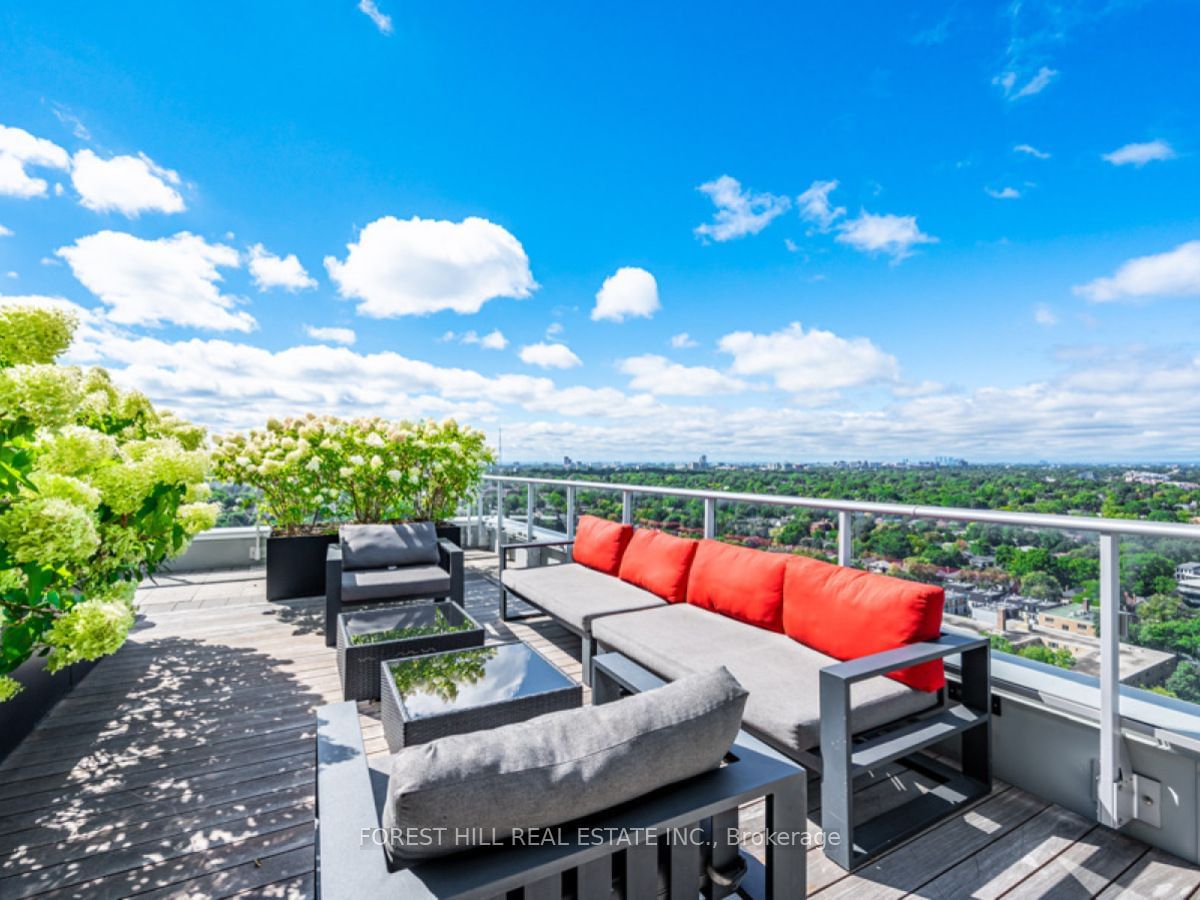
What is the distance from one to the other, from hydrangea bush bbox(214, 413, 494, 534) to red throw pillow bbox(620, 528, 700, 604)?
2978 millimetres

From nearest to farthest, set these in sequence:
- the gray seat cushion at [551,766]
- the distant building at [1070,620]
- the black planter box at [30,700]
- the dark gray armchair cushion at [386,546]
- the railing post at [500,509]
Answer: the gray seat cushion at [551,766]
the distant building at [1070,620]
the black planter box at [30,700]
the dark gray armchair cushion at [386,546]
the railing post at [500,509]

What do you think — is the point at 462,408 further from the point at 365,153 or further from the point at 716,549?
the point at 716,549

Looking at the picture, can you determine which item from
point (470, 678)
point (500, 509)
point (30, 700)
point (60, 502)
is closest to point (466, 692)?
point (470, 678)

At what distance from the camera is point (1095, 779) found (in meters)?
2.11

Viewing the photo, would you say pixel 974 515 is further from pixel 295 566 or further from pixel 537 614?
pixel 295 566

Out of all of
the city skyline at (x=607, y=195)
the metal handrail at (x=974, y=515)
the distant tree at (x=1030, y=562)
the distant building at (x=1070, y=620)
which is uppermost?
the city skyline at (x=607, y=195)

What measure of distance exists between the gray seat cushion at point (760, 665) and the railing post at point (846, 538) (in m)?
0.55

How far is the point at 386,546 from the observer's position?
4.79 metres

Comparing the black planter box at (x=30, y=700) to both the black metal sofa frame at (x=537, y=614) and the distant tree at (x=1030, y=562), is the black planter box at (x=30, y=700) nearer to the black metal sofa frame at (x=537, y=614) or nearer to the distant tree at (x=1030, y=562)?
the black metal sofa frame at (x=537, y=614)

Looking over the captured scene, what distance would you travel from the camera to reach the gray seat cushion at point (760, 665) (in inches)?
81.0

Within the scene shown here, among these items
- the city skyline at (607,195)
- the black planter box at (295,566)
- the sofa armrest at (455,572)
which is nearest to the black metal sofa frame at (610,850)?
the city skyline at (607,195)

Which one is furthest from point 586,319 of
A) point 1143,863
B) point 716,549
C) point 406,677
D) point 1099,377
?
point 1099,377

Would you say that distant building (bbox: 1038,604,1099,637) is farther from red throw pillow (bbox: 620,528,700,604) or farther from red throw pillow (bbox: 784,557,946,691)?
red throw pillow (bbox: 620,528,700,604)

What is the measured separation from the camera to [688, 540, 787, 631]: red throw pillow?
2.92 meters
